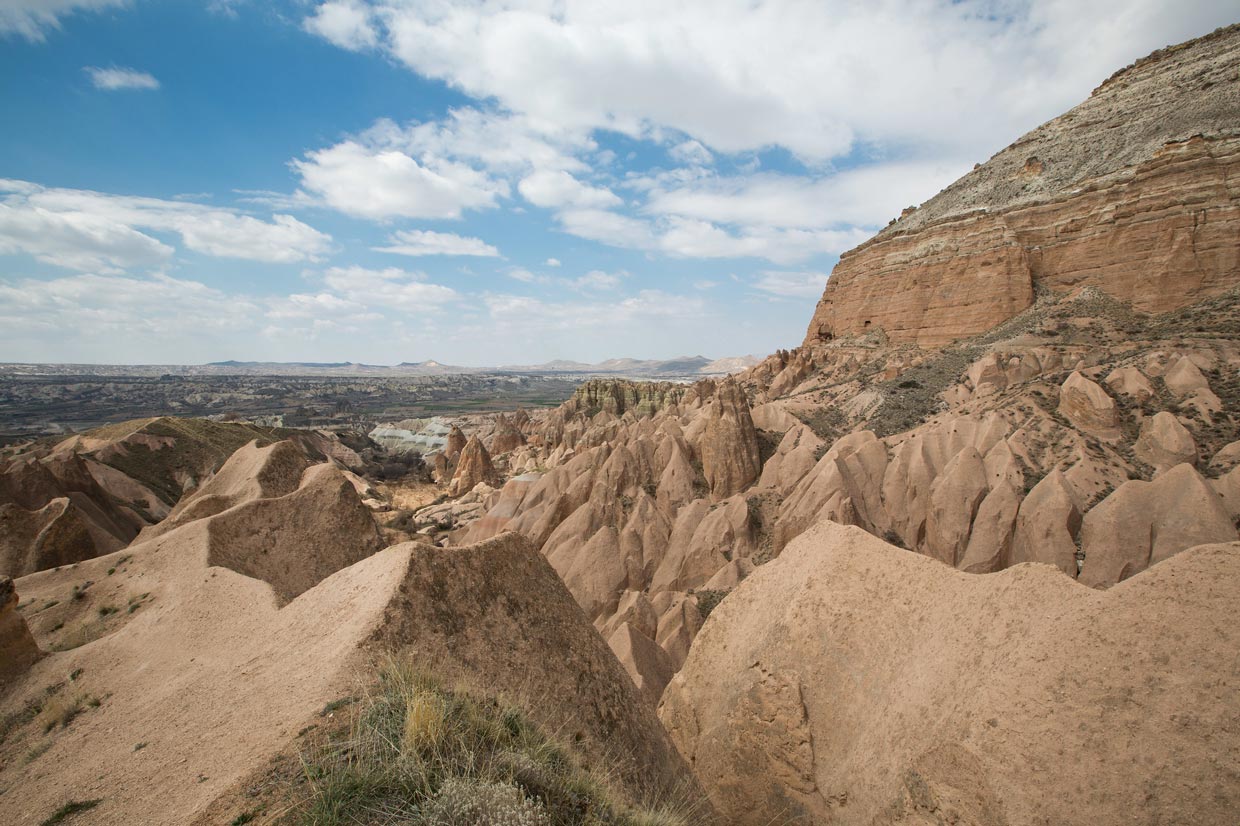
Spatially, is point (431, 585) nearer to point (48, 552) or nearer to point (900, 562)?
point (900, 562)

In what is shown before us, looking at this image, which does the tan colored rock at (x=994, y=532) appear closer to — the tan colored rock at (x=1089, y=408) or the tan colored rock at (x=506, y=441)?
the tan colored rock at (x=1089, y=408)

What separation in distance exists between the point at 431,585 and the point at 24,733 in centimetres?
549

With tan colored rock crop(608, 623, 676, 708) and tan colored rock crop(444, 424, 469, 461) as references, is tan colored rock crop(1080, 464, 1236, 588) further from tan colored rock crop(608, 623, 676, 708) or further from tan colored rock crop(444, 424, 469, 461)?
tan colored rock crop(444, 424, 469, 461)

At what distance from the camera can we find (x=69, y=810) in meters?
4.57

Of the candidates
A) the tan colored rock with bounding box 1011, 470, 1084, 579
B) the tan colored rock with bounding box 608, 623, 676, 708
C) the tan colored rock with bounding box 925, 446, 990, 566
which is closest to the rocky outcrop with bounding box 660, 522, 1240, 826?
the tan colored rock with bounding box 608, 623, 676, 708

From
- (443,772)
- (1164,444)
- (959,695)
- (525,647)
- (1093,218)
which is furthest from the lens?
(1093,218)

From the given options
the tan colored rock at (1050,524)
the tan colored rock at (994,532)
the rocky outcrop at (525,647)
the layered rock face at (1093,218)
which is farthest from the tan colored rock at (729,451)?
the layered rock face at (1093,218)

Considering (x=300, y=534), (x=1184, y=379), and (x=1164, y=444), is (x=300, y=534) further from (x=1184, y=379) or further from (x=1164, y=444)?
(x=1184, y=379)

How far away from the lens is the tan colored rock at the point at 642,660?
1245cm

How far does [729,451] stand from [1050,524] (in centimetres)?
1312

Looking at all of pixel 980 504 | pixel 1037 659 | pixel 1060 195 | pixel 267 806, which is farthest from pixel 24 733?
pixel 1060 195

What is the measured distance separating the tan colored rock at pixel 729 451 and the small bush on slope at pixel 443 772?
22.9m

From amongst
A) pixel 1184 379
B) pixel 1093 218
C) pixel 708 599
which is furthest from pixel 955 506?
pixel 1093 218

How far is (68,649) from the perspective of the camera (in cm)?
995
